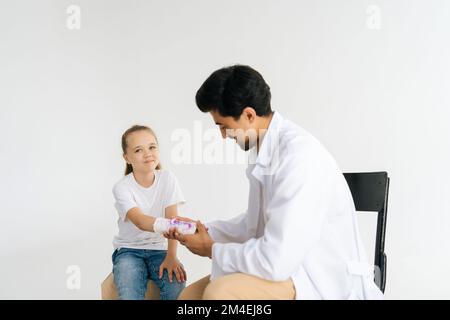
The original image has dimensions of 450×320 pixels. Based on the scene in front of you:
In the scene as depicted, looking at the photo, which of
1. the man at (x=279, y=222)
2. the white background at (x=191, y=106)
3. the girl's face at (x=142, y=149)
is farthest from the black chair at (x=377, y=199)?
the white background at (x=191, y=106)

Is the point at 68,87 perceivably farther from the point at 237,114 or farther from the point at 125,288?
the point at 237,114

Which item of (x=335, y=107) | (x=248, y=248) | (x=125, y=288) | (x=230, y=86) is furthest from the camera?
(x=335, y=107)

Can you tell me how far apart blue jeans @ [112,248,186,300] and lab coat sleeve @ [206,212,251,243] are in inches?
10.8

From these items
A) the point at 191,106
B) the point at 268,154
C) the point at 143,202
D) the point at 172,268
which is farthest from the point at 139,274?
the point at 191,106

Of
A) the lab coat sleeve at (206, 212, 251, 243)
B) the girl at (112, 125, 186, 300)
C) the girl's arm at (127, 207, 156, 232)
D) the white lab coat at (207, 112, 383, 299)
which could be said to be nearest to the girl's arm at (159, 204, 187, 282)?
the girl at (112, 125, 186, 300)

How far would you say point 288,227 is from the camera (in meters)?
1.08

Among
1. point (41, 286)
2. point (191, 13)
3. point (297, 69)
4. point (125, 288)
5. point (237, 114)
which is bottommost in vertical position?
point (41, 286)

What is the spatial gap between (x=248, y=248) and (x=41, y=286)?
167 centimetres

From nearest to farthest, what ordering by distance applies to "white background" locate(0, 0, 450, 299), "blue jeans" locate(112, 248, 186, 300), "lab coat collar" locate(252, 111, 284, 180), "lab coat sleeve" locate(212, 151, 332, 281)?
"lab coat sleeve" locate(212, 151, 332, 281)
"lab coat collar" locate(252, 111, 284, 180)
"blue jeans" locate(112, 248, 186, 300)
"white background" locate(0, 0, 450, 299)

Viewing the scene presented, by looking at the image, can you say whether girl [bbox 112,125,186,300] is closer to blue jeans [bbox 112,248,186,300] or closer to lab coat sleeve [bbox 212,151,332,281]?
blue jeans [bbox 112,248,186,300]

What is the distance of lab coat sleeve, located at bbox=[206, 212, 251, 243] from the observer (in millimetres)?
1482

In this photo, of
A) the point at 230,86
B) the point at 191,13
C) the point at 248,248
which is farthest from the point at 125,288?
the point at 191,13

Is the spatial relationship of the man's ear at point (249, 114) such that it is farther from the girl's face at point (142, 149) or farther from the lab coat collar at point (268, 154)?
the girl's face at point (142, 149)

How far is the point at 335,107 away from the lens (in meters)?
2.40
